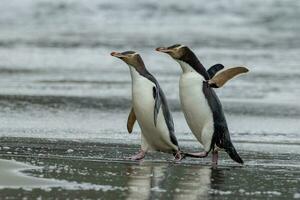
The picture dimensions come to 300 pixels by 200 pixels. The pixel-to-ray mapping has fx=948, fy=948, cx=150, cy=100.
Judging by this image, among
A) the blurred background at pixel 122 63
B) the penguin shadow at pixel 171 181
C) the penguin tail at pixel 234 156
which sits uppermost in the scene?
the penguin shadow at pixel 171 181

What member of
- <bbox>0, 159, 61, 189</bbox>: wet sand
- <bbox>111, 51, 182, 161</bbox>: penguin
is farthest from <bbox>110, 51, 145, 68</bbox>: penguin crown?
<bbox>0, 159, 61, 189</bbox>: wet sand

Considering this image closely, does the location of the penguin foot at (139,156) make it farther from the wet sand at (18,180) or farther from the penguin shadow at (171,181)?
the wet sand at (18,180)

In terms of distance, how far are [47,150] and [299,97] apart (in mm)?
6833

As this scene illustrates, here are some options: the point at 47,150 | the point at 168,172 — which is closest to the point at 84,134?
the point at 47,150

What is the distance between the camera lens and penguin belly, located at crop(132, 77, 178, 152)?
8.46 m

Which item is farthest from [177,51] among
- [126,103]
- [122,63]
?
[122,63]

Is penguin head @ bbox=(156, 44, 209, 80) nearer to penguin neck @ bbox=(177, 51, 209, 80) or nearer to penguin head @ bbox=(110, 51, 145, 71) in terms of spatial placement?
penguin neck @ bbox=(177, 51, 209, 80)

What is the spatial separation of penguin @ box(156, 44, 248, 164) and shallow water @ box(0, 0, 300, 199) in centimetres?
21

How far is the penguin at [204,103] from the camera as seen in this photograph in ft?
27.2

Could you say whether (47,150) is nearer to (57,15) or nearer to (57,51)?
(57,51)

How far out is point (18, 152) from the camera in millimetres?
8406

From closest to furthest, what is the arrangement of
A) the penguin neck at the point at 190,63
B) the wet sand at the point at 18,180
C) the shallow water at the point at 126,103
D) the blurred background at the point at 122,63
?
the wet sand at the point at 18,180
the shallow water at the point at 126,103
the penguin neck at the point at 190,63
the blurred background at the point at 122,63

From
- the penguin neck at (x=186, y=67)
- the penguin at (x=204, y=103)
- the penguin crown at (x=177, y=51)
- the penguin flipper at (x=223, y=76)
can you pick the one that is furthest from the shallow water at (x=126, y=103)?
the penguin crown at (x=177, y=51)

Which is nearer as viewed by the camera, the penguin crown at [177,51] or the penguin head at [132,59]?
the penguin crown at [177,51]
